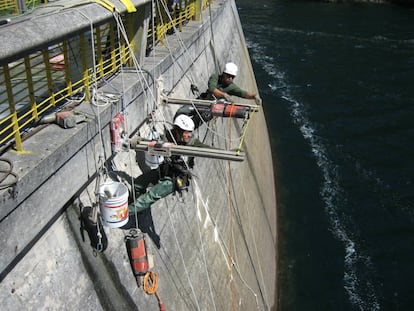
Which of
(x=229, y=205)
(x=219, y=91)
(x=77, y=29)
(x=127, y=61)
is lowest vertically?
(x=229, y=205)

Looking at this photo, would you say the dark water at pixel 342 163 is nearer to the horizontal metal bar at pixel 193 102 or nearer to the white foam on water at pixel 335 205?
the white foam on water at pixel 335 205

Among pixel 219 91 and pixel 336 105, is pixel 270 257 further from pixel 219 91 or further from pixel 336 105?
pixel 336 105

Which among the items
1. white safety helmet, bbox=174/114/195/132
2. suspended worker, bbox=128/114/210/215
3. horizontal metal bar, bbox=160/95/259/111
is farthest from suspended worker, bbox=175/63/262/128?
white safety helmet, bbox=174/114/195/132

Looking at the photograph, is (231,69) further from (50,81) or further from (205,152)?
(50,81)

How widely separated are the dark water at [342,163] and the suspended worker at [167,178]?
29.2 ft

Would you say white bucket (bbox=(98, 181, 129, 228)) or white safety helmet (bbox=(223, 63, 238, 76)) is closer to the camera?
white bucket (bbox=(98, 181, 129, 228))

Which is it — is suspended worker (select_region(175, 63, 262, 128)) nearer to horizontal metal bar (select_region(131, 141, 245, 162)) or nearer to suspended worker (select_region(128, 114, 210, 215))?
suspended worker (select_region(128, 114, 210, 215))

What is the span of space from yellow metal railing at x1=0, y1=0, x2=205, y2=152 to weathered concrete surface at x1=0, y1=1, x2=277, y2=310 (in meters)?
0.35

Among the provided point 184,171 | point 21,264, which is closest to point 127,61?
point 184,171

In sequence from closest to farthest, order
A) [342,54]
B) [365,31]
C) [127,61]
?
[127,61], [342,54], [365,31]

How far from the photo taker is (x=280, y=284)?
1546cm

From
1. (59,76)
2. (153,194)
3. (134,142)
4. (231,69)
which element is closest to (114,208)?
(153,194)

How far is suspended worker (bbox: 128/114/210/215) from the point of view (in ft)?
23.2

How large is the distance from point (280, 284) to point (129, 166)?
9295mm
